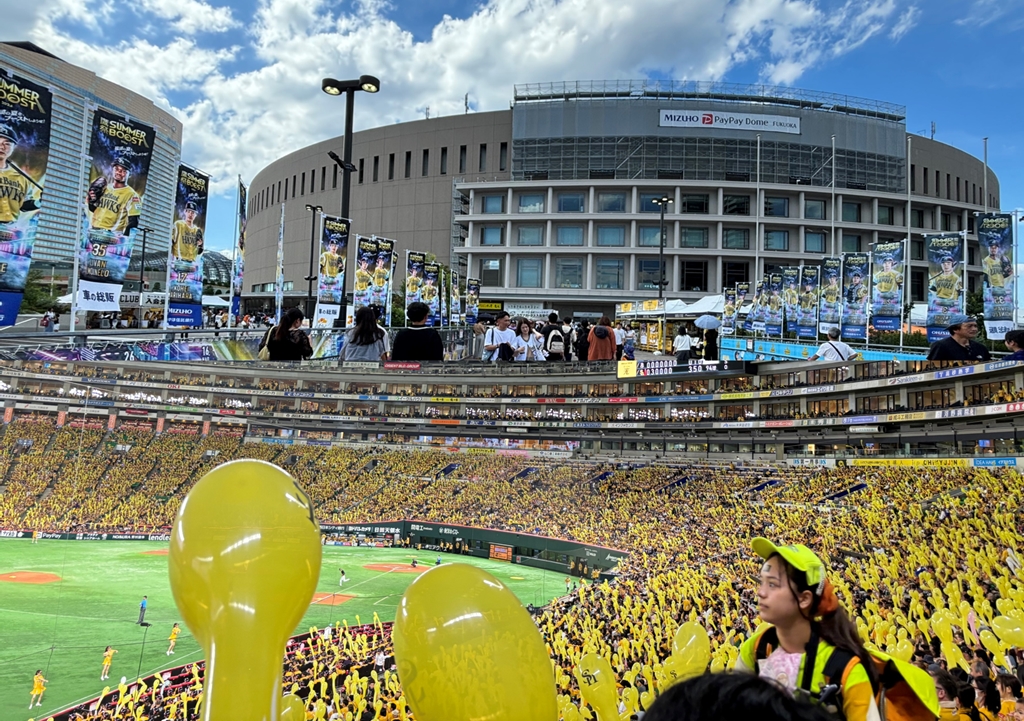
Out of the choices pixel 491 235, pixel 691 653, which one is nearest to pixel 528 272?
pixel 491 235

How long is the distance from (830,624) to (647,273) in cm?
4402

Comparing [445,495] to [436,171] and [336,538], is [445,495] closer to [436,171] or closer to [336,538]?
[336,538]

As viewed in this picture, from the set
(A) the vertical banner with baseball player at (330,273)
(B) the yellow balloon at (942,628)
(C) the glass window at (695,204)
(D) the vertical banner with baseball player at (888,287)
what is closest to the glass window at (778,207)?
(C) the glass window at (695,204)

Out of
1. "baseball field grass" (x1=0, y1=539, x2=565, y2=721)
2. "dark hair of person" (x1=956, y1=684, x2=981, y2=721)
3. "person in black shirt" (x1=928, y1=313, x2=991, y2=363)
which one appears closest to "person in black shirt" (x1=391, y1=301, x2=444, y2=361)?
"baseball field grass" (x1=0, y1=539, x2=565, y2=721)

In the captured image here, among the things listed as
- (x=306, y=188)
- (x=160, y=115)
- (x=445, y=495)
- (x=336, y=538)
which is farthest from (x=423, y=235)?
(x=336, y=538)

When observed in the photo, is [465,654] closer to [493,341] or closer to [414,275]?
[493,341]

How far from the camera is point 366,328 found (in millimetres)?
4781

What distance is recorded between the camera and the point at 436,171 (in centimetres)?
5109

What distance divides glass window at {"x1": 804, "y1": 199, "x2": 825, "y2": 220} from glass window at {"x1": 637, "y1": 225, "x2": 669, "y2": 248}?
10185mm

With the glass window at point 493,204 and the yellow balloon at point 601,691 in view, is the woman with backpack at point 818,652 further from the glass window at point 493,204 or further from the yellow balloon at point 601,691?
the glass window at point 493,204

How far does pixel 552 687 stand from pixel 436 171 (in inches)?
2053

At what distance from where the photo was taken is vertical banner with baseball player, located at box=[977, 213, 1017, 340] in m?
11.6

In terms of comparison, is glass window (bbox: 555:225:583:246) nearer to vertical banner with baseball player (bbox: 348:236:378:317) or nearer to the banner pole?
vertical banner with baseball player (bbox: 348:236:378:317)

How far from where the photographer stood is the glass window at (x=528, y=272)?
46.1m
